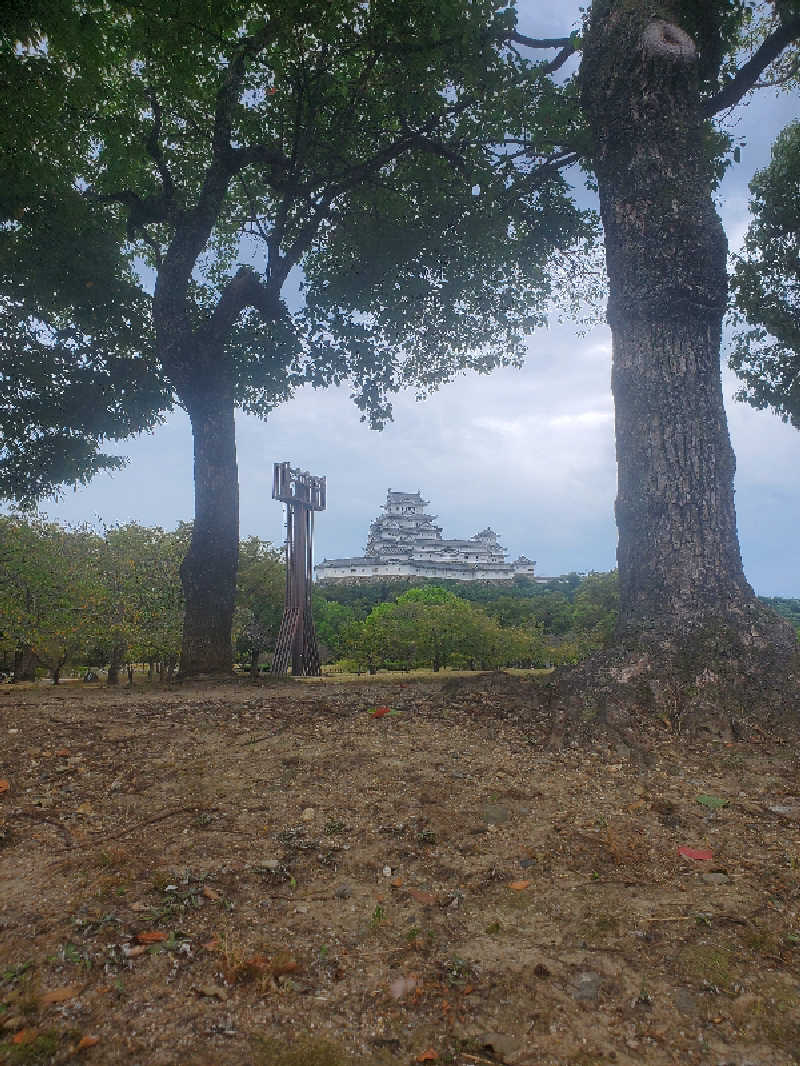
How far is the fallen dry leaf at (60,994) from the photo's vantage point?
188 cm

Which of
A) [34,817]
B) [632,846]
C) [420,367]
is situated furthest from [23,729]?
[420,367]

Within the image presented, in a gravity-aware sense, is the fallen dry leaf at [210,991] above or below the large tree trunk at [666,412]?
below

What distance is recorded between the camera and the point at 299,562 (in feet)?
44.3

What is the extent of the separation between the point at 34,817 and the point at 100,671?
65.3ft

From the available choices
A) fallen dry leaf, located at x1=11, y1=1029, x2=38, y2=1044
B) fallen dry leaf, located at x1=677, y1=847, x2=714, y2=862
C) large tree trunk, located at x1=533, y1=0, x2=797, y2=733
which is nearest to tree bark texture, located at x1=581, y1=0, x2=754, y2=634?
large tree trunk, located at x1=533, y1=0, x2=797, y2=733

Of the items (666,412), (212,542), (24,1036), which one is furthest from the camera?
(212,542)

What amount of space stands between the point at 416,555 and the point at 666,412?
231ft

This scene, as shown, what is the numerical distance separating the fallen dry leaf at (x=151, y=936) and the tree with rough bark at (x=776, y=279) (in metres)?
15.5

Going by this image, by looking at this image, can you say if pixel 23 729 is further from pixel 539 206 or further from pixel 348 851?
pixel 539 206

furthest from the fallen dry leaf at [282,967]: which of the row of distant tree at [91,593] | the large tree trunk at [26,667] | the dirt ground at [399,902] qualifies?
the large tree trunk at [26,667]

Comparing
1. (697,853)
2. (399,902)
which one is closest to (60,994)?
(399,902)

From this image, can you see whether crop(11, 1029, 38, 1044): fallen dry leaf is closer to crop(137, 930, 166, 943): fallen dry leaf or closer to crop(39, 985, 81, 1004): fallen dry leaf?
crop(39, 985, 81, 1004): fallen dry leaf

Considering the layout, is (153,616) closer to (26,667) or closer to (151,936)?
(26,667)

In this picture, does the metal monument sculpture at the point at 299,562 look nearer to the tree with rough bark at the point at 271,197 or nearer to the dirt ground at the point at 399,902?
the tree with rough bark at the point at 271,197
